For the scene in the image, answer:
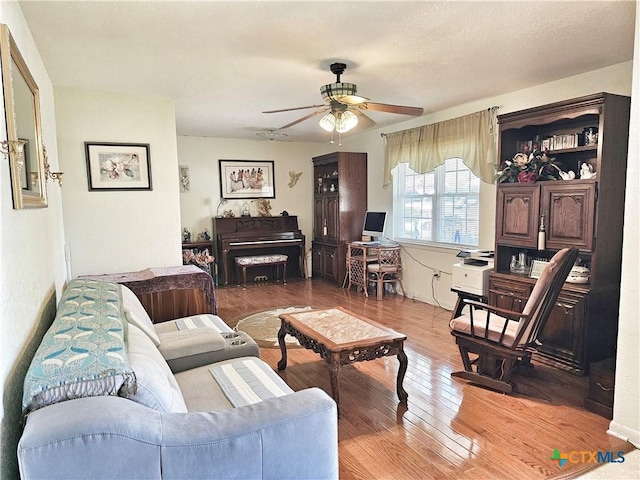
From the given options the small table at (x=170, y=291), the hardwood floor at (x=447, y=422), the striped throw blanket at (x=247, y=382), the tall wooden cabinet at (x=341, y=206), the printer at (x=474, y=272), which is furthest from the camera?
the tall wooden cabinet at (x=341, y=206)

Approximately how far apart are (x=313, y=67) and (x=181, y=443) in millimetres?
2827

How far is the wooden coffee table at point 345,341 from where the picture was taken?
2559mm

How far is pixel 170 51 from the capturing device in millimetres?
2844

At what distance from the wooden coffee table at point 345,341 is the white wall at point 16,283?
1547 mm

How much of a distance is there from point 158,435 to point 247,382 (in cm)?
89

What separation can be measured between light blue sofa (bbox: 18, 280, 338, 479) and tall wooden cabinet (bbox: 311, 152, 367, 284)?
4.85 m

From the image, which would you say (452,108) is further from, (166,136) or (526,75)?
(166,136)

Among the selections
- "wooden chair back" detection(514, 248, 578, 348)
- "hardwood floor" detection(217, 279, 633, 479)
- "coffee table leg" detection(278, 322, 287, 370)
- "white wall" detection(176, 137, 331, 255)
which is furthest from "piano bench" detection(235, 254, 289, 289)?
"wooden chair back" detection(514, 248, 578, 348)

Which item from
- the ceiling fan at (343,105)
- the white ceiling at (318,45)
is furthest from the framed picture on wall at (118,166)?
the ceiling fan at (343,105)

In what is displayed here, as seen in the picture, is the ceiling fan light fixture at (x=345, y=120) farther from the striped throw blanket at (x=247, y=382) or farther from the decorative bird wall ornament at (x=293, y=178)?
the decorative bird wall ornament at (x=293, y=178)

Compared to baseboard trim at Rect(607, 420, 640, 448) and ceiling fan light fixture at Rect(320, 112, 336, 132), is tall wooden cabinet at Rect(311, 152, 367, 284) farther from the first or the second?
baseboard trim at Rect(607, 420, 640, 448)

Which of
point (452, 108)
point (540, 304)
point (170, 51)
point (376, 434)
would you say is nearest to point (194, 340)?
point (376, 434)

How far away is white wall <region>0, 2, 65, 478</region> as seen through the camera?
1351 millimetres

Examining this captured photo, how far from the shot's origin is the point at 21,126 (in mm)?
1882
